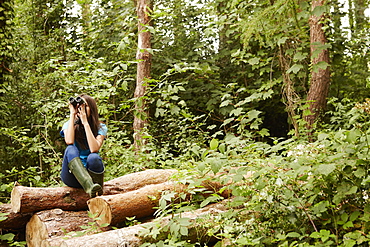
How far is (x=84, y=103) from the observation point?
417 cm

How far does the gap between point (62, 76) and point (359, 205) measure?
5.00 m

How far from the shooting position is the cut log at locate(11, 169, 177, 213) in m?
3.62

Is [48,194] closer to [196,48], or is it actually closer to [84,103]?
[84,103]

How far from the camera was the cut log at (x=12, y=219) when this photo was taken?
3717 millimetres

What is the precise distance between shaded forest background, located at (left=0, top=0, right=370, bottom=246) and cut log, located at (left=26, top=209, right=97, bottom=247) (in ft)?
2.43

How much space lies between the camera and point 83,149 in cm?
414

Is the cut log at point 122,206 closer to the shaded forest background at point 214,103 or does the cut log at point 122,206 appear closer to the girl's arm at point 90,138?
the shaded forest background at point 214,103

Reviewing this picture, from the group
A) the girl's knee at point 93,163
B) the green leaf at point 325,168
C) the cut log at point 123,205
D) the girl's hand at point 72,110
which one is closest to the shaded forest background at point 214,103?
the green leaf at point 325,168

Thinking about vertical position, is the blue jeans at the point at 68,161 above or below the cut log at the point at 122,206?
above

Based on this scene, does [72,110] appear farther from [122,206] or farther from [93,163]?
[122,206]

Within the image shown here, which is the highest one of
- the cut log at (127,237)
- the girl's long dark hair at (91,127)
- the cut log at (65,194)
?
the girl's long dark hair at (91,127)

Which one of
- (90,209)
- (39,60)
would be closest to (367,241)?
(90,209)

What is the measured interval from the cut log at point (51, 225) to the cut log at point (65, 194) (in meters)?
0.11

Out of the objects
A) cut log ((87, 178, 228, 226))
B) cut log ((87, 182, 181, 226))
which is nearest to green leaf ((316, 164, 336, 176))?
cut log ((87, 178, 228, 226))
